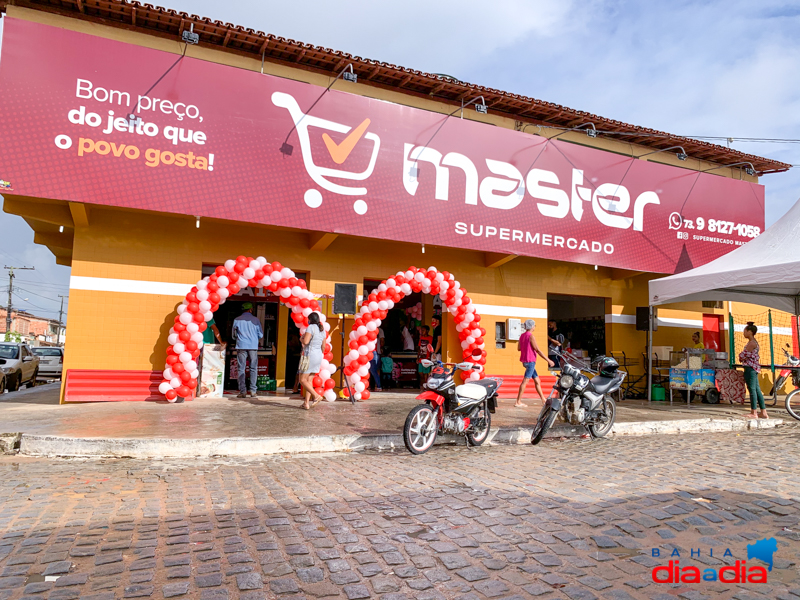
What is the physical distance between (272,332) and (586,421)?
26.1ft

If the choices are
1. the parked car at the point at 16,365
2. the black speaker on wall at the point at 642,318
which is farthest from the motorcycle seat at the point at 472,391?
the parked car at the point at 16,365

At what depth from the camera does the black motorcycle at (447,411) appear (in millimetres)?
7059

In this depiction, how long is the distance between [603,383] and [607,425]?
72 cm

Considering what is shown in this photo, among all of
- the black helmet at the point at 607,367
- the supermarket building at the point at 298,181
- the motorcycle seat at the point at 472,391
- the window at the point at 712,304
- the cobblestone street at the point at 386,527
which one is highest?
the supermarket building at the point at 298,181

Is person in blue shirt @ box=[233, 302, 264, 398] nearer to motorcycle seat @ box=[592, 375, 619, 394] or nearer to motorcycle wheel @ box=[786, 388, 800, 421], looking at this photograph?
motorcycle seat @ box=[592, 375, 619, 394]

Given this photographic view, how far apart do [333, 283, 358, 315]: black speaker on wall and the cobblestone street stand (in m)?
5.24

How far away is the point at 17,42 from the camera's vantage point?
900 cm

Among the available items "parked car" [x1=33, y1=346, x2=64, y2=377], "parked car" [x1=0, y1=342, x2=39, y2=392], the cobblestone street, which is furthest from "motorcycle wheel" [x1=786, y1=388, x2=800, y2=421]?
"parked car" [x1=33, y1=346, x2=64, y2=377]

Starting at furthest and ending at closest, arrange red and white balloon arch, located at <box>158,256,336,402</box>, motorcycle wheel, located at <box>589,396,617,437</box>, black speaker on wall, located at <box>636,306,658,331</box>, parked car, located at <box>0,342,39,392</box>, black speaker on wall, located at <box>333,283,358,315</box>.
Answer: parked car, located at <box>0,342,39,392</box> < black speaker on wall, located at <box>636,306,658,331</box> < black speaker on wall, located at <box>333,283,358,315</box> < red and white balloon arch, located at <box>158,256,336,402</box> < motorcycle wheel, located at <box>589,396,617,437</box>

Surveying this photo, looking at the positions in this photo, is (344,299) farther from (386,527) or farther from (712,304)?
(712,304)

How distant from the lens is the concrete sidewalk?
675 centimetres

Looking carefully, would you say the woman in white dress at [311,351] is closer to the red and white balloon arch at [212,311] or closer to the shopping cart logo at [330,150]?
the red and white balloon arch at [212,311]

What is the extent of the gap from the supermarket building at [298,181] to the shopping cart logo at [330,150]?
0.10 ft

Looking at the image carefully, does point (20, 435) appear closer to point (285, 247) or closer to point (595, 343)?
point (285, 247)
